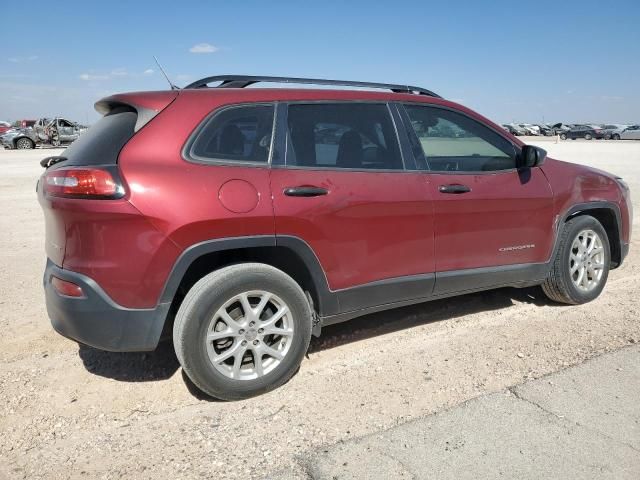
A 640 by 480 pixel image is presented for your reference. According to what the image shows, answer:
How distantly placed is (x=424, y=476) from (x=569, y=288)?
272 cm

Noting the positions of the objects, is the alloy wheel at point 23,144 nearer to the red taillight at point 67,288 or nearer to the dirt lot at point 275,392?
the dirt lot at point 275,392

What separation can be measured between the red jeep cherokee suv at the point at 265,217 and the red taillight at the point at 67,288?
1 cm

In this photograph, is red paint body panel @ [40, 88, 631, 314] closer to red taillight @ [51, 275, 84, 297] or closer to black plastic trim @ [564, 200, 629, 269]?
red taillight @ [51, 275, 84, 297]

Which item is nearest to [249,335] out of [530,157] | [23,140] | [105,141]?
[105,141]

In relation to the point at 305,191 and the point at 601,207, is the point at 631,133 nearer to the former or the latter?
the point at 601,207

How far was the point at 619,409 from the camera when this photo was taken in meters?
3.09

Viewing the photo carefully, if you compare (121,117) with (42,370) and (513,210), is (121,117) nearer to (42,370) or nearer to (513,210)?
(42,370)

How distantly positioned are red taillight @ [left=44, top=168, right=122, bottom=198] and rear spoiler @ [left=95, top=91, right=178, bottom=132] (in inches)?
14.4

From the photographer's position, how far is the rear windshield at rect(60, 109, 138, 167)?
3062mm

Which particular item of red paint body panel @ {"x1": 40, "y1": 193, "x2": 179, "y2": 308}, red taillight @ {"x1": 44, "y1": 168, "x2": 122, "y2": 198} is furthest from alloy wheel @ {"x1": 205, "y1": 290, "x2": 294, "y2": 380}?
red taillight @ {"x1": 44, "y1": 168, "x2": 122, "y2": 198}

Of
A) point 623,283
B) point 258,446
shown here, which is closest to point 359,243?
point 258,446

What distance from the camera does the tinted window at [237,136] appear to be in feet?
10.4

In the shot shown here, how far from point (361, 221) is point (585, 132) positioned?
57981 millimetres

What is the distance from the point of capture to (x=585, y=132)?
54562 mm
